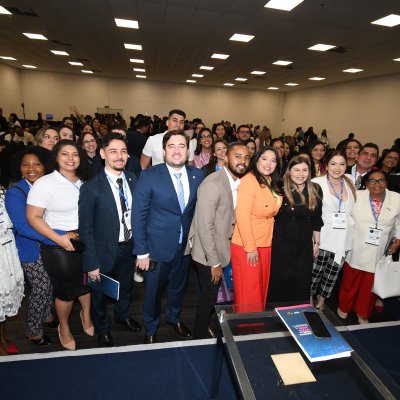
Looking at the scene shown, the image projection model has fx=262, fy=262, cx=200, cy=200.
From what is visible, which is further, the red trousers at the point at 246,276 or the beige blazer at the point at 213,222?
the red trousers at the point at 246,276

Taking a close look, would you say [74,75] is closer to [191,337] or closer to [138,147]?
[138,147]

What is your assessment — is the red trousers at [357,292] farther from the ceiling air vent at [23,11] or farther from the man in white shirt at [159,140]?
the ceiling air vent at [23,11]

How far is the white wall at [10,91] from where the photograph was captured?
46.6ft

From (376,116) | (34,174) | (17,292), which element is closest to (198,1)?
(34,174)

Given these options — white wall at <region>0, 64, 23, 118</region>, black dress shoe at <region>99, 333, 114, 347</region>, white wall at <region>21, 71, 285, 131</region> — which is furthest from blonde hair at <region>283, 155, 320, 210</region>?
white wall at <region>0, 64, 23, 118</region>

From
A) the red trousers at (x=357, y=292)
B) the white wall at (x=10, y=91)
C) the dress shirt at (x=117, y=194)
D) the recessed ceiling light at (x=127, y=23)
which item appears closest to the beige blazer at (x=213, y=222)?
the dress shirt at (x=117, y=194)

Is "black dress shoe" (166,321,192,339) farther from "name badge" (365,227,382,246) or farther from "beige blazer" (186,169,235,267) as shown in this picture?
"name badge" (365,227,382,246)

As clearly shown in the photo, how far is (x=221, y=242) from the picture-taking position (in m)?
2.14

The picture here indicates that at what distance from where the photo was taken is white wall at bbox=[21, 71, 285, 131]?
53.6 ft

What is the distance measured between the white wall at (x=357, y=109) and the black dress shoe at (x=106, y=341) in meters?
11.8

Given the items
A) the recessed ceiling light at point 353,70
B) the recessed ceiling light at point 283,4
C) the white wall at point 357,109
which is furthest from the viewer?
the white wall at point 357,109

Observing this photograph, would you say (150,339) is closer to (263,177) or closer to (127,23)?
(263,177)

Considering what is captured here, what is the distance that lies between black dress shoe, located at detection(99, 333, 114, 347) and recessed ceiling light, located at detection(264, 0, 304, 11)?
17.8ft

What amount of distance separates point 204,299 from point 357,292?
182cm
